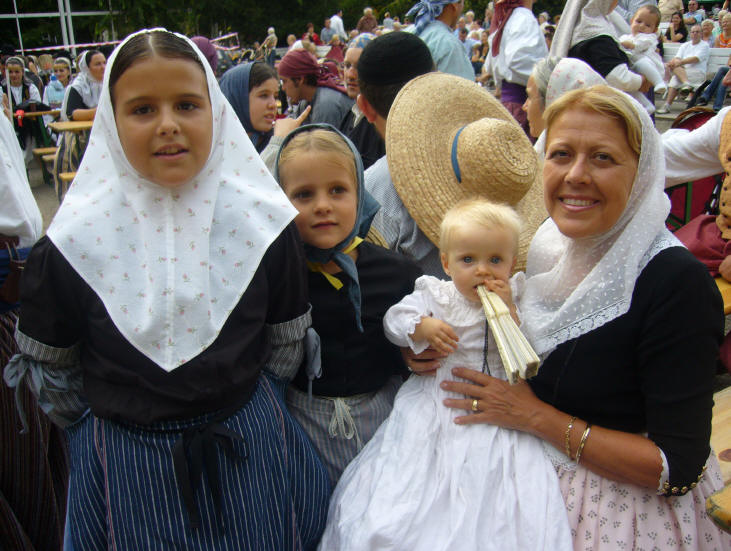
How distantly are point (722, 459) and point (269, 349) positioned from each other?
164 centimetres

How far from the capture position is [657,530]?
1629 millimetres

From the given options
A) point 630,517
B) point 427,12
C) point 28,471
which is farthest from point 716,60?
point 28,471

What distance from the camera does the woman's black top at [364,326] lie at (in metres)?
1.98

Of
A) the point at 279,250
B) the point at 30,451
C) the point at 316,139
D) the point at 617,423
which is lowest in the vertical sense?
the point at 30,451

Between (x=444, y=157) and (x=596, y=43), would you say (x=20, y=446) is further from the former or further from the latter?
(x=596, y=43)

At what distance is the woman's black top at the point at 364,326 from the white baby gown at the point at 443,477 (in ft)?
0.34

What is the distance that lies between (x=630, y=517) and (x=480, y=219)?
3.05 ft

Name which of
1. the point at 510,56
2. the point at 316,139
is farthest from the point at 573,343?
the point at 510,56

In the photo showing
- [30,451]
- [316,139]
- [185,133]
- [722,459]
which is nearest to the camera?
[185,133]

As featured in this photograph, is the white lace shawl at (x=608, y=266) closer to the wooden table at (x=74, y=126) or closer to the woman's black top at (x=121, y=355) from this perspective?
the woman's black top at (x=121, y=355)

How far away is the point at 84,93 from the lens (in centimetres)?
869

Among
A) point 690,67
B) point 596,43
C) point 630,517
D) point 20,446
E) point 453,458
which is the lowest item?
point 20,446

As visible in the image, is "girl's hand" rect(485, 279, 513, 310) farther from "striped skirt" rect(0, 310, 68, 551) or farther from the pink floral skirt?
"striped skirt" rect(0, 310, 68, 551)

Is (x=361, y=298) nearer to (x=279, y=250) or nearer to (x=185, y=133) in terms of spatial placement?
(x=279, y=250)
